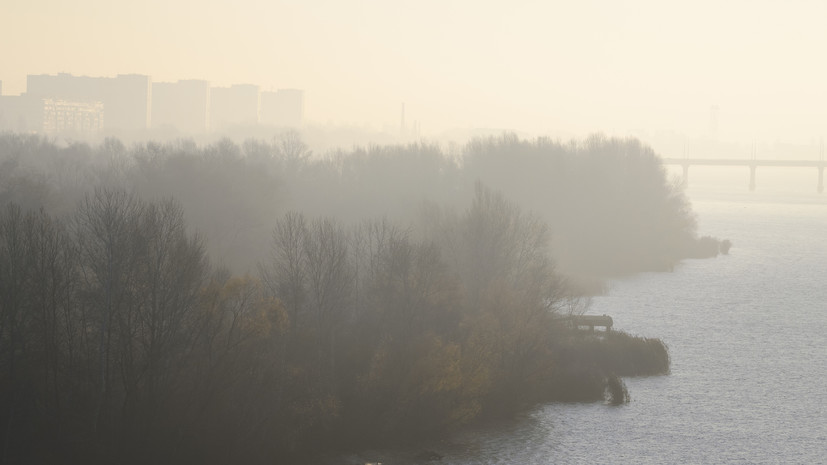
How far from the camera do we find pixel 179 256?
66.4 ft

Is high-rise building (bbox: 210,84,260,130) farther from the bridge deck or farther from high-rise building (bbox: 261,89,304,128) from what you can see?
the bridge deck

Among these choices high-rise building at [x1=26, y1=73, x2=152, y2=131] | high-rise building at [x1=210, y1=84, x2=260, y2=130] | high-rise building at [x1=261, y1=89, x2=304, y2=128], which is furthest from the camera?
high-rise building at [x1=261, y1=89, x2=304, y2=128]

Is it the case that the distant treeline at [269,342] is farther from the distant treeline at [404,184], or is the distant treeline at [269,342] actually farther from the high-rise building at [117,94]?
the high-rise building at [117,94]

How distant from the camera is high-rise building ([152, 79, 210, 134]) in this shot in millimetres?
119688

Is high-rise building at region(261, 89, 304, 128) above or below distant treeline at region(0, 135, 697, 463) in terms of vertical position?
above

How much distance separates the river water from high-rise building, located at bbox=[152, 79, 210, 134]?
8363cm

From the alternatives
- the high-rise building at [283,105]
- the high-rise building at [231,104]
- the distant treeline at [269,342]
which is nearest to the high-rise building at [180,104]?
the high-rise building at [231,104]

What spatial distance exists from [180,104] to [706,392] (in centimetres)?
10395

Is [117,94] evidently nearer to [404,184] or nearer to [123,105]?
[123,105]

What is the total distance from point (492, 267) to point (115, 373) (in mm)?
12167

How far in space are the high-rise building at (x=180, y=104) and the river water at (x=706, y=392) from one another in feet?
274

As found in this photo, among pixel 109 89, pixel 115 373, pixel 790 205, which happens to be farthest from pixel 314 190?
pixel 790 205

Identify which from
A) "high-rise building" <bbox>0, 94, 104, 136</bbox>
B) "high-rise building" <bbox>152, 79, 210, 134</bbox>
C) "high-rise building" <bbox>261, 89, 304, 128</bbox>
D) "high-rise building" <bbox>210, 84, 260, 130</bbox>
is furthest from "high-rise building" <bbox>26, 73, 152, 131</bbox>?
"high-rise building" <bbox>261, 89, 304, 128</bbox>

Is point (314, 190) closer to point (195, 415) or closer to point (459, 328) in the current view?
point (459, 328)
